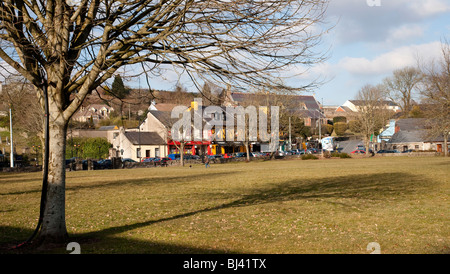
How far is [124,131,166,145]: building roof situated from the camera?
7719 centimetres

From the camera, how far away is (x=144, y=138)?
259 ft

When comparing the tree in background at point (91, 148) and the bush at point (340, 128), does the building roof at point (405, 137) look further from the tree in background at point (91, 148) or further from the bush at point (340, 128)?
the tree in background at point (91, 148)

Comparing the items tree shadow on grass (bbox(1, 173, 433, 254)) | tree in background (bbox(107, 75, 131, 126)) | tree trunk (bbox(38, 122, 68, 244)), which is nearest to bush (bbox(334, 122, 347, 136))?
tree shadow on grass (bbox(1, 173, 433, 254))

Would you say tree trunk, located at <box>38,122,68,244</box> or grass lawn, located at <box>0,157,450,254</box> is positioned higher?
tree trunk, located at <box>38,122,68,244</box>

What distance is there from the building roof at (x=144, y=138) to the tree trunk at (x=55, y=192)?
224 feet

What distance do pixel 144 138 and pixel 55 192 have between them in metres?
71.1

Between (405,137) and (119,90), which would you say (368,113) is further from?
(119,90)

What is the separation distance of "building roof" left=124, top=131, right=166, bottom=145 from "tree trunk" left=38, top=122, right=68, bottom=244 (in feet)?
224

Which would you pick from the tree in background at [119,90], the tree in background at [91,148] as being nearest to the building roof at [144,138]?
the tree in background at [91,148]

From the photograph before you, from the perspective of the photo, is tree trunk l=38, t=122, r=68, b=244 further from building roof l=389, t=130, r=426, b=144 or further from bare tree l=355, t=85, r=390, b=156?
building roof l=389, t=130, r=426, b=144

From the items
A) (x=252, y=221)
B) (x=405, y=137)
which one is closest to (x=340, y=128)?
(x=405, y=137)

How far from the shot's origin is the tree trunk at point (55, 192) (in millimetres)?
8844

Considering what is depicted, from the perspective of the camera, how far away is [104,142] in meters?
77.1
